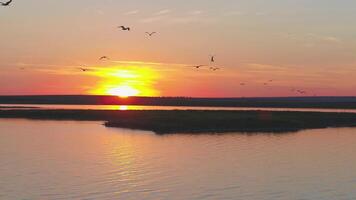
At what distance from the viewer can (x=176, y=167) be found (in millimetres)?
37875

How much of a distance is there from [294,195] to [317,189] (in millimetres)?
2487

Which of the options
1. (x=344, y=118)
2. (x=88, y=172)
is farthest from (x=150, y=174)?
(x=344, y=118)

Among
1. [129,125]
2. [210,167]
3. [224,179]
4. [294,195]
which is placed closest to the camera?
[294,195]

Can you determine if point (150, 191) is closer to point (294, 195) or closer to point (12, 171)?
point (294, 195)

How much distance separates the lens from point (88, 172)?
35188mm

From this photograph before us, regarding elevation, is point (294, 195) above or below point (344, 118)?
below

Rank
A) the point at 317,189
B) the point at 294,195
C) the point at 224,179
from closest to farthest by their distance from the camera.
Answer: the point at 294,195, the point at 317,189, the point at 224,179

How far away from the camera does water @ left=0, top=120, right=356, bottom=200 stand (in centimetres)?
2870

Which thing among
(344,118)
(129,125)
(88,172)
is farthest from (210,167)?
(344,118)

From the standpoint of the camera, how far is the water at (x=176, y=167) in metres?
28.7

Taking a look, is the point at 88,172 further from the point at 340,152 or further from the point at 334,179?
A: the point at 340,152

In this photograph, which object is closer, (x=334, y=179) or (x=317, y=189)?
(x=317, y=189)

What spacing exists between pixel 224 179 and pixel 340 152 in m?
18.6

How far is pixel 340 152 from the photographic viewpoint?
4791 centimetres
